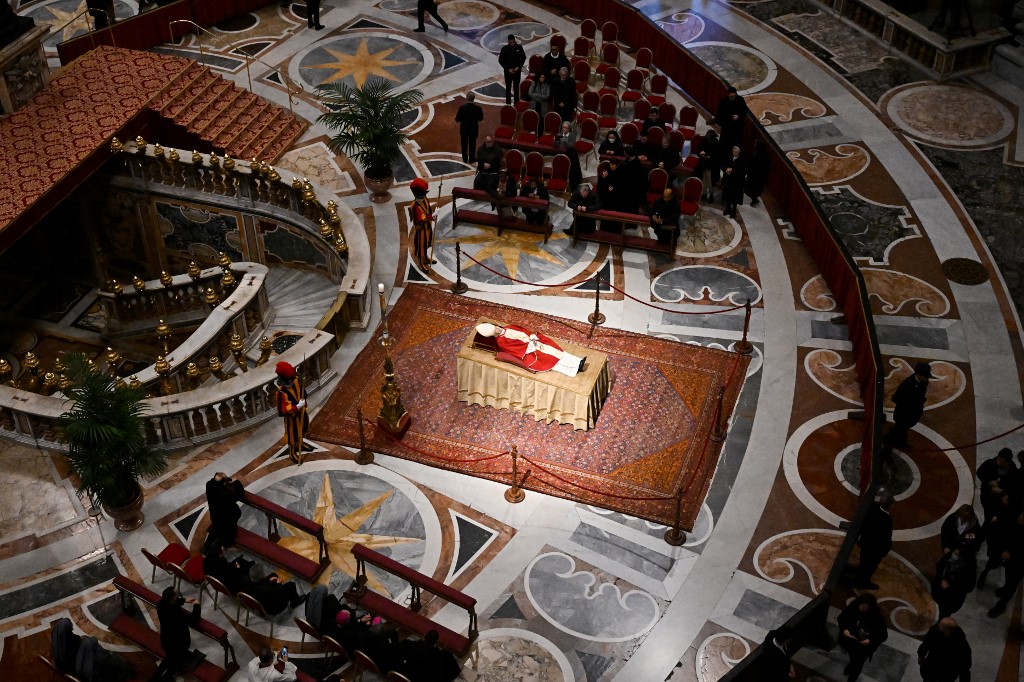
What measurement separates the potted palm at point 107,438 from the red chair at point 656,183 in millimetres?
8923

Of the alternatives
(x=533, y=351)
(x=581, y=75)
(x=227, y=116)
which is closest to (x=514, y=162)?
(x=581, y=75)

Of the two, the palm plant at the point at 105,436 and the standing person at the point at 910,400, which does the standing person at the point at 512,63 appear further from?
the palm plant at the point at 105,436

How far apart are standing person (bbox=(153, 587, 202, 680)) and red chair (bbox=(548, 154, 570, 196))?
31.1 feet

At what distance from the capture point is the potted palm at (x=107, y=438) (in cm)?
1216

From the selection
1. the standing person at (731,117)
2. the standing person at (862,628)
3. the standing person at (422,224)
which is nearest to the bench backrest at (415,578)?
the standing person at (862,628)

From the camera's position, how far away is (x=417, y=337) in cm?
1606

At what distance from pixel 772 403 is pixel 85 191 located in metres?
11.7

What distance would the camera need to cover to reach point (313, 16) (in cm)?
2344

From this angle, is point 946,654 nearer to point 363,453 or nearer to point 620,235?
point 363,453

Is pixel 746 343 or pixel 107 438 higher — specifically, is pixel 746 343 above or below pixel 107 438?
below

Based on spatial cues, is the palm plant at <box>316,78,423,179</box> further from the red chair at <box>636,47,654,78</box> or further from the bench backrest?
the bench backrest

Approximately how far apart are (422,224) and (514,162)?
9.17 feet

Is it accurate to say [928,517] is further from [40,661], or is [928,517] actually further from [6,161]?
[6,161]

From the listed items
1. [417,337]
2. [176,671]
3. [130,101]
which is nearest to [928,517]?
[417,337]
